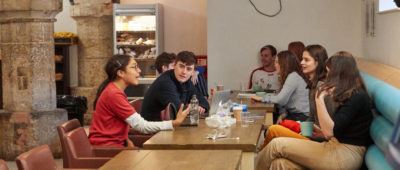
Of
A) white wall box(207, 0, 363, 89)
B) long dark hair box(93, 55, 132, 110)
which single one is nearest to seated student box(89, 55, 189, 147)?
long dark hair box(93, 55, 132, 110)

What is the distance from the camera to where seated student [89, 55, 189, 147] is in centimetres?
452

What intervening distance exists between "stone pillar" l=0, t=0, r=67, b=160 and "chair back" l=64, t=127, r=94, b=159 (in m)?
3.67

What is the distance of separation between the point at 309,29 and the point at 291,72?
8.82 feet

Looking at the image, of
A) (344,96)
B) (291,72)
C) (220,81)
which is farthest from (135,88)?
(344,96)

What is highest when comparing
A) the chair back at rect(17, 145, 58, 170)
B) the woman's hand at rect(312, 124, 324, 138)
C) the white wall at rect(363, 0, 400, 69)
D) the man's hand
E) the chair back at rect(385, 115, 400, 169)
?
the white wall at rect(363, 0, 400, 69)

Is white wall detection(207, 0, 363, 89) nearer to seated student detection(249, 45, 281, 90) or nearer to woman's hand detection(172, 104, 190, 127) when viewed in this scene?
seated student detection(249, 45, 281, 90)

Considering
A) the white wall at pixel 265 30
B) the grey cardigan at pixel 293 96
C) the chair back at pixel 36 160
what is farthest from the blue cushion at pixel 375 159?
the white wall at pixel 265 30

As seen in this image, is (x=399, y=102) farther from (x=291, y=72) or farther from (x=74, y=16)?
(x=74, y=16)

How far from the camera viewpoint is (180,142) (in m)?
3.74

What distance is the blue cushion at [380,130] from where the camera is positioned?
3.50 metres

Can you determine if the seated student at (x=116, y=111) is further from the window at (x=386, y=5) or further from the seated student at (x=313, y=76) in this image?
the window at (x=386, y=5)

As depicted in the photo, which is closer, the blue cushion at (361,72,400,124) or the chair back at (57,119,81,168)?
the blue cushion at (361,72,400,124)

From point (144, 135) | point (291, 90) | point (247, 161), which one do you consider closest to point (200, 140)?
point (247, 161)

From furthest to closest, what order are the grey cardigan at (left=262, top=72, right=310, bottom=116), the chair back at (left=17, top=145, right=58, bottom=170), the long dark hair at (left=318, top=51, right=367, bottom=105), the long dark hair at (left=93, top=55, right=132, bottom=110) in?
the grey cardigan at (left=262, top=72, right=310, bottom=116)
the long dark hair at (left=93, top=55, right=132, bottom=110)
the long dark hair at (left=318, top=51, right=367, bottom=105)
the chair back at (left=17, top=145, right=58, bottom=170)
